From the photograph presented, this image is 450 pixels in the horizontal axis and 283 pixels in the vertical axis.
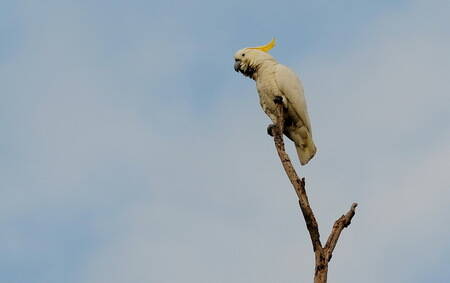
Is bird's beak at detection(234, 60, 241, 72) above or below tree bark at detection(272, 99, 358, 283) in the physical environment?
above

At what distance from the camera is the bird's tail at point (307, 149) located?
235 inches

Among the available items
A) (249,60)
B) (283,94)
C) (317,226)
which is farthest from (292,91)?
(317,226)

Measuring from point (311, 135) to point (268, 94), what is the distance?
1.57ft

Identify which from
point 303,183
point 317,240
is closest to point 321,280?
point 317,240

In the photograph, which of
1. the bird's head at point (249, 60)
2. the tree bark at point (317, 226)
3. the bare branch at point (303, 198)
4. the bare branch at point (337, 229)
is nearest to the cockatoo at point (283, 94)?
the bird's head at point (249, 60)

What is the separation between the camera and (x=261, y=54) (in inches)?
242

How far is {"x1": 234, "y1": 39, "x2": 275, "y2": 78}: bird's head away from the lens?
610cm

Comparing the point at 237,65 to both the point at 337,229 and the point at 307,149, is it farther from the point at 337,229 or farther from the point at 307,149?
the point at 337,229

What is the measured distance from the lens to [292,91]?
233 inches

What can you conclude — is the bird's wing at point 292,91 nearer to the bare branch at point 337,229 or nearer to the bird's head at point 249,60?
the bird's head at point 249,60

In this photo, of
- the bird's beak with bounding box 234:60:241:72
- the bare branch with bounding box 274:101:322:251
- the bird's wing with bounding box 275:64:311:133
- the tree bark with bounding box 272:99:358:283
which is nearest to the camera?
the tree bark with bounding box 272:99:358:283

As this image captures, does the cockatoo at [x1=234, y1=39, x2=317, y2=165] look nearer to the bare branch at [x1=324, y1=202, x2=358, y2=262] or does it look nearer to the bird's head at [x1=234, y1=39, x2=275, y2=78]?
the bird's head at [x1=234, y1=39, x2=275, y2=78]

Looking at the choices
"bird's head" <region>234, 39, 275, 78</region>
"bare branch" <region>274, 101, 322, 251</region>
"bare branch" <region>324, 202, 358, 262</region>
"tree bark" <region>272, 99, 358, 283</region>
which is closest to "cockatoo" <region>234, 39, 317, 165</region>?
"bird's head" <region>234, 39, 275, 78</region>

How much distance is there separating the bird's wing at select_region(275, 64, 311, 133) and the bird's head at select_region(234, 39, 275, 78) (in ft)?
0.54
